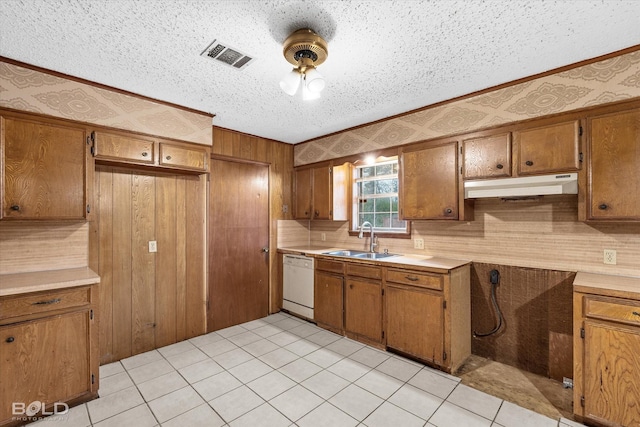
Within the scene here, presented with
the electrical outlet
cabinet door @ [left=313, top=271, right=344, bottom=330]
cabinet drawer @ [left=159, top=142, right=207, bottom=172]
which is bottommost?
cabinet door @ [left=313, top=271, right=344, bottom=330]

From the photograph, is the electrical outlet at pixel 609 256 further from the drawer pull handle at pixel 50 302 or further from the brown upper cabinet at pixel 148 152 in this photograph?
the drawer pull handle at pixel 50 302

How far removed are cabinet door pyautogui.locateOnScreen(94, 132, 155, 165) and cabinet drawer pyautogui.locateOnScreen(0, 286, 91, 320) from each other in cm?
115

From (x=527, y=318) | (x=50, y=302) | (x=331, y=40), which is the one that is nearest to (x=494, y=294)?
(x=527, y=318)

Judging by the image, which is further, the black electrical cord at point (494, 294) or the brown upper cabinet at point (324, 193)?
the brown upper cabinet at point (324, 193)

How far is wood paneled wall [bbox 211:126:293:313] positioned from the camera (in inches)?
148

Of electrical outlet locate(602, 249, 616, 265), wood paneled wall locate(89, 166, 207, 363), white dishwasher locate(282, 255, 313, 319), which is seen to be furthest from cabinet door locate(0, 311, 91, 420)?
electrical outlet locate(602, 249, 616, 265)

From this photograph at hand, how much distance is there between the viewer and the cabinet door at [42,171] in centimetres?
212

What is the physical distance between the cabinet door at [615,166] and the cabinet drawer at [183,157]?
3467 mm

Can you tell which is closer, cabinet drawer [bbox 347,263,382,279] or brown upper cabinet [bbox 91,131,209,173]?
brown upper cabinet [bbox 91,131,209,173]

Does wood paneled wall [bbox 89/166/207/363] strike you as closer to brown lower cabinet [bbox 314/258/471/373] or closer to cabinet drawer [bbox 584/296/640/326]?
brown lower cabinet [bbox 314/258/471/373]

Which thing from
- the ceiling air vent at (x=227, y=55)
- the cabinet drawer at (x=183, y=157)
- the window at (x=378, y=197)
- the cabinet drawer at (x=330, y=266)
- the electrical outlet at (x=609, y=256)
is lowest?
the cabinet drawer at (x=330, y=266)

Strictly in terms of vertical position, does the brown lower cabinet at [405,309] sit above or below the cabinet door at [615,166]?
below

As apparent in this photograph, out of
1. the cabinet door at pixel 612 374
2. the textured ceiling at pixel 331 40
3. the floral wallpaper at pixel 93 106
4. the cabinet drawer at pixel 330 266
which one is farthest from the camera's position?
the cabinet drawer at pixel 330 266

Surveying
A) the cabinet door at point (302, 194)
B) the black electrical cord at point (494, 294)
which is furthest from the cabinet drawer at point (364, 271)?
the cabinet door at point (302, 194)
